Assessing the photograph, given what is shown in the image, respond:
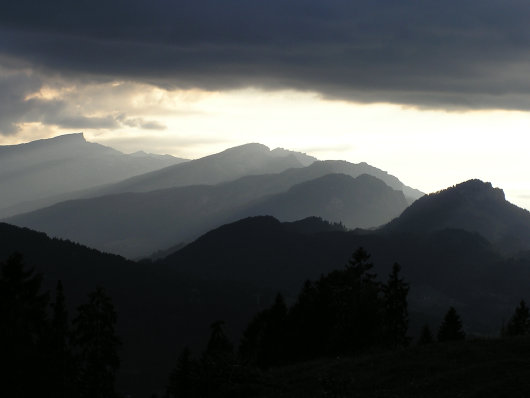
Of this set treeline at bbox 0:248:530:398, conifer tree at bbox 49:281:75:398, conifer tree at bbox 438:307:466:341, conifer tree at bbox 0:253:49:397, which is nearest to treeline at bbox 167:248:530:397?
treeline at bbox 0:248:530:398

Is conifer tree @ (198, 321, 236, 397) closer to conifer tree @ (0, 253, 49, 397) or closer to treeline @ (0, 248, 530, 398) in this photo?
treeline @ (0, 248, 530, 398)

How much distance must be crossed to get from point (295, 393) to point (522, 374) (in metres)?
14.6

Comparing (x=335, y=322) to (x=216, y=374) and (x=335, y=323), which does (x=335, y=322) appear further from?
(x=216, y=374)

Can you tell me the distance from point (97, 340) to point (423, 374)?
28.0 metres

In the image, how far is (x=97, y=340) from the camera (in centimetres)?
6669

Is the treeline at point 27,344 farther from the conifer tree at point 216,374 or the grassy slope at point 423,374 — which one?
the grassy slope at point 423,374

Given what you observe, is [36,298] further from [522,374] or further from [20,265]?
[522,374]

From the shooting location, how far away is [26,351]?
46.0 metres

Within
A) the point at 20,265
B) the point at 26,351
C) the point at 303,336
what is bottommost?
the point at 303,336

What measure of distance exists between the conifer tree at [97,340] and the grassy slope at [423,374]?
46.4ft

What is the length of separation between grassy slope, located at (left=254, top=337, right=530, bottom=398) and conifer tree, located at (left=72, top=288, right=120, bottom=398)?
14.1 meters

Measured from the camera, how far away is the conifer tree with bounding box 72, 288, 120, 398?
66438mm

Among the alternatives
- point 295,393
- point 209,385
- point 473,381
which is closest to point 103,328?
point 209,385

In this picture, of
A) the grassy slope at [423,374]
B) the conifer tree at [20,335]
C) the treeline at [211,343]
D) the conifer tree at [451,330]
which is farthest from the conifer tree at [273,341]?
the conifer tree at [20,335]
